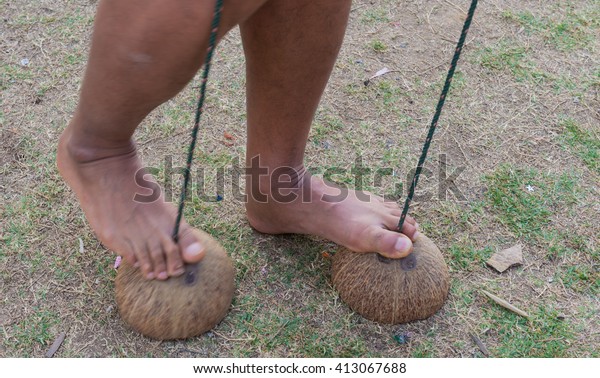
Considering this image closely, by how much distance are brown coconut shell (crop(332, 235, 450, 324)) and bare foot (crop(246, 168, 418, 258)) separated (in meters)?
0.05

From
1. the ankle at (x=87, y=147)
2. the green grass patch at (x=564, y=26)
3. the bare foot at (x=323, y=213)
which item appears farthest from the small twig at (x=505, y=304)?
the green grass patch at (x=564, y=26)

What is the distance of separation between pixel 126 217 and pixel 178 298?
0.86 feet

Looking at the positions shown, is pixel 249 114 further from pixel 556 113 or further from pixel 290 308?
pixel 556 113

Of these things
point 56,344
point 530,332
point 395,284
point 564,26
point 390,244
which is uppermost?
point 564,26

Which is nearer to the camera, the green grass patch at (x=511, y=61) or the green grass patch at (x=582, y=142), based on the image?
the green grass patch at (x=582, y=142)

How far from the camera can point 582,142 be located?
2.54 metres

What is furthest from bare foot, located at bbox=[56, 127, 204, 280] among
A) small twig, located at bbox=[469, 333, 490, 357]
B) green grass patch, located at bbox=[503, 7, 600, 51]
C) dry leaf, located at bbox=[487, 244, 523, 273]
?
green grass patch, located at bbox=[503, 7, 600, 51]

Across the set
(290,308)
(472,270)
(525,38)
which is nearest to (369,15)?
(525,38)

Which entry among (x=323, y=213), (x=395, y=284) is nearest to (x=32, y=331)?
(x=323, y=213)

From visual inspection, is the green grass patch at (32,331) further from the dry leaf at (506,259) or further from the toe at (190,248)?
the dry leaf at (506,259)

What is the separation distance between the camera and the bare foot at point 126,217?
167 centimetres

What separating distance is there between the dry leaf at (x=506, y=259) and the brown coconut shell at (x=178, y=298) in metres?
0.89

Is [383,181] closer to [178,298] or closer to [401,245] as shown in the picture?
[401,245]

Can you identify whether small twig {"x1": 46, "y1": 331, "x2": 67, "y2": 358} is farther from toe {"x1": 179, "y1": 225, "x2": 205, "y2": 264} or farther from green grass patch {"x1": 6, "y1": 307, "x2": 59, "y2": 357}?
toe {"x1": 179, "y1": 225, "x2": 205, "y2": 264}
